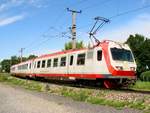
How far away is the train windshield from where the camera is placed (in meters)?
23.5

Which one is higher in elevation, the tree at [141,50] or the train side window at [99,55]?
the tree at [141,50]

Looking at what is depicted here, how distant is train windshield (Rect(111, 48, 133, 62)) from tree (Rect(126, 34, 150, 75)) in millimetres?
49428

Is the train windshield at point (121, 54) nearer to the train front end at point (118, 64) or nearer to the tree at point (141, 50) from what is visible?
the train front end at point (118, 64)

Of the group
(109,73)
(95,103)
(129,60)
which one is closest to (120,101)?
(95,103)

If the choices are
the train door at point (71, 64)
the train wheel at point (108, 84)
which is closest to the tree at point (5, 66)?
the train door at point (71, 64)

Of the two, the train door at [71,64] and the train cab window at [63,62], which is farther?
the train cab window at [63,62]

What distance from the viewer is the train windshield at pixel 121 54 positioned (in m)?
23.5

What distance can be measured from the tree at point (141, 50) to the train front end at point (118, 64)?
163ft

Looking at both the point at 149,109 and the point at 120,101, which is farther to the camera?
the point at 120,101

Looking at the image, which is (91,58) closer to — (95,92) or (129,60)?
(129,60)

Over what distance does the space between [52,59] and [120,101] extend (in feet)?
55.3

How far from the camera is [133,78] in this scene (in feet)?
77.7

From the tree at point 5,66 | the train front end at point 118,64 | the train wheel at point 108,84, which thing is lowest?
the train wheel at point 108,84

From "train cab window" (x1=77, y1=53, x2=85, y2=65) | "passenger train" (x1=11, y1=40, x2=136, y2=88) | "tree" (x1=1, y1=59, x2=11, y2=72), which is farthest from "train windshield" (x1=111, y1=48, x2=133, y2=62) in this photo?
"tree" (x1=1, y1=59, x2=11, y2=72)
